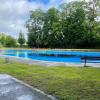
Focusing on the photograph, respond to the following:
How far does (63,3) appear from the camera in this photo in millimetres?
44875

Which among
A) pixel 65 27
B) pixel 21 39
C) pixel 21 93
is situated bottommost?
pixel 21 93

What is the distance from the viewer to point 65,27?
4447 cm

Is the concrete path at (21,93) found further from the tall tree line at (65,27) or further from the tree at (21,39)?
the tree at (21,39)

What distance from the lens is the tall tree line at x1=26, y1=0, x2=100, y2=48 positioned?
41.6 m

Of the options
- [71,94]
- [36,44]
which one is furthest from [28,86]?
[36,44]

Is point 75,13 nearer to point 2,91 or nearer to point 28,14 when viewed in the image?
point 28,14

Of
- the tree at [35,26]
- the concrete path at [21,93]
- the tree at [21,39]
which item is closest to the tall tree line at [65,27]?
the tree at [35,26]

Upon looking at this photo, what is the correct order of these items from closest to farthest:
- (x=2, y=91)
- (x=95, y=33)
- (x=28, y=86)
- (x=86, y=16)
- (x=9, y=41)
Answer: (x=2, y=91)
(x=28, y=86)
(x=95, y=33)
(x=86, y=16)
(x=9, y=41)

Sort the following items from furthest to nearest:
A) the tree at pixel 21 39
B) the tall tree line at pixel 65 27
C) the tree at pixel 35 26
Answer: the tree at pixel 21 39, the tree at pixel 35 26, the tall tree line at pixel 65 27

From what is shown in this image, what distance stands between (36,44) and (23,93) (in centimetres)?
4394

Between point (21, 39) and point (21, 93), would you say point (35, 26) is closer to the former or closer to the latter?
point (21, 39)

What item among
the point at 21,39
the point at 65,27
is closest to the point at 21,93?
the point at 65,27

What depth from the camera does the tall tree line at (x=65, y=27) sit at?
4156 centimetres

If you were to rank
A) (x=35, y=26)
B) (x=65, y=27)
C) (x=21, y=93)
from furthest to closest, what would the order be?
(x=35, y=26), (x=65, y=27), (x=21, y=93)
